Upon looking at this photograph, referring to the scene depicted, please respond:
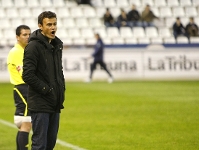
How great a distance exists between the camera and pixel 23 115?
10.1 m

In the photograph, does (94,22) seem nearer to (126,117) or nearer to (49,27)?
(126,117)

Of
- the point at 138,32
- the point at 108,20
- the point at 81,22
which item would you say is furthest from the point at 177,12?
the point at 81,22

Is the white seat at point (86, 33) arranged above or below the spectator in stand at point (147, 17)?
below

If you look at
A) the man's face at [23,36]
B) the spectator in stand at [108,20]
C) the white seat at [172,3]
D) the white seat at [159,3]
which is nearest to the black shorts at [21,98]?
the man's face at [23,36]

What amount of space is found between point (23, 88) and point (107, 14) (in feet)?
76.2

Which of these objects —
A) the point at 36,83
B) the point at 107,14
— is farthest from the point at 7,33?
the point at 36,83

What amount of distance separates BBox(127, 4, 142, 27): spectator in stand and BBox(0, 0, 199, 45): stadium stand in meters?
0.26

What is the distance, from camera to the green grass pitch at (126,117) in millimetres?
12352

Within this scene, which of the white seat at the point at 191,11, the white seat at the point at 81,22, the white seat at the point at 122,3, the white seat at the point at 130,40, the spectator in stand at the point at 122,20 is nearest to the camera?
the spectator in stand at the point at 122,20

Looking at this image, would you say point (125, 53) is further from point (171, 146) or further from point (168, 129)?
point (171, 146)

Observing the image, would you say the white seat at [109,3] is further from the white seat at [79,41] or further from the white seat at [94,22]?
the white seat at [79,41]

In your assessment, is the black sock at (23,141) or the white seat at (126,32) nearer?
the black sock at (23,141)

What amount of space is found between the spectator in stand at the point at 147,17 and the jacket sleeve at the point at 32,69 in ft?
85.2

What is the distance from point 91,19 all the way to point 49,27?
88.9 ft
